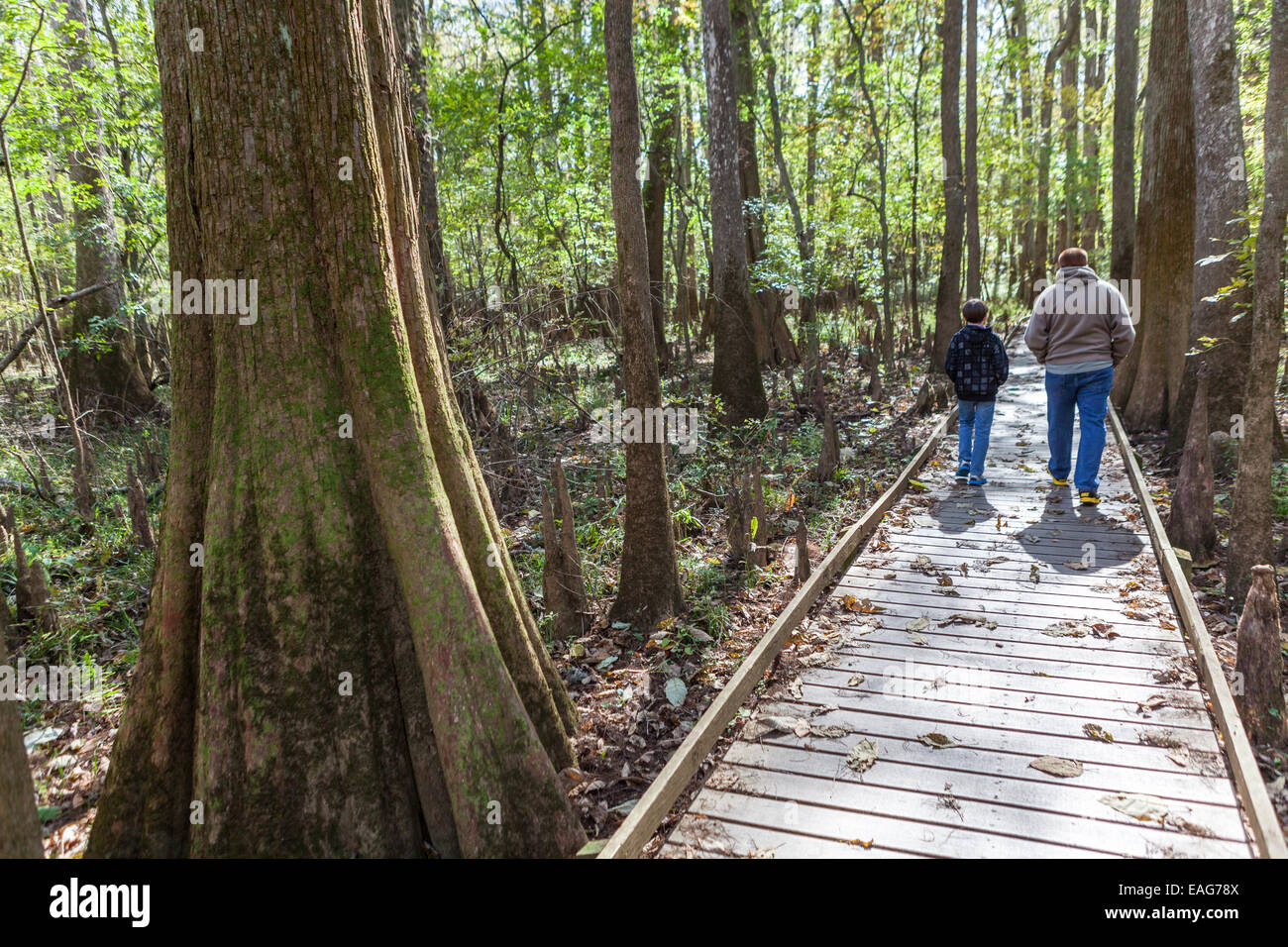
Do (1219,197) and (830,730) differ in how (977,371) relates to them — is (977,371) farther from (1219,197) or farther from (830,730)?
(830,730)

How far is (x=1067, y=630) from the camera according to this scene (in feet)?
15.6

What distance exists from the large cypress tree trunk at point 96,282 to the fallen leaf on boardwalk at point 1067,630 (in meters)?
13.1

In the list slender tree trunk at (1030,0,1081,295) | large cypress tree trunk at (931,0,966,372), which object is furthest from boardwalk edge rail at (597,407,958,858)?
slender tree trunk at (1030,0,1081,295)

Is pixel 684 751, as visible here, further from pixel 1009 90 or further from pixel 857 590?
pixel 1009 90

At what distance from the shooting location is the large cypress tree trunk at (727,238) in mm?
10531

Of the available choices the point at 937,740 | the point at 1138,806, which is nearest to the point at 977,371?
the point at 937,740

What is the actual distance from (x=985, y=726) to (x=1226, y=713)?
40.9 inches

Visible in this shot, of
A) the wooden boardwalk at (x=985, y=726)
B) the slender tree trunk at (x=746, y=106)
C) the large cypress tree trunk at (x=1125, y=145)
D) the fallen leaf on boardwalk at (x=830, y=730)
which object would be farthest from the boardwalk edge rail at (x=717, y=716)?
the slender tree trunk at (x=746, y=106)

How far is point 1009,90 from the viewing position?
26.6 meters

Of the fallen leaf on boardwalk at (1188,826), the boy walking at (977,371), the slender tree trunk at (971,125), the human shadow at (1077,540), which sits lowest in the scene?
the fallen leaf on boardwalk at (1188,826)

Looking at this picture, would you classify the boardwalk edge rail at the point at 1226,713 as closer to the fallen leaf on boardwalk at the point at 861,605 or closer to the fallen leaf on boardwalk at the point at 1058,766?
the fallen leaf on boardwalk at the point at 1058,766
